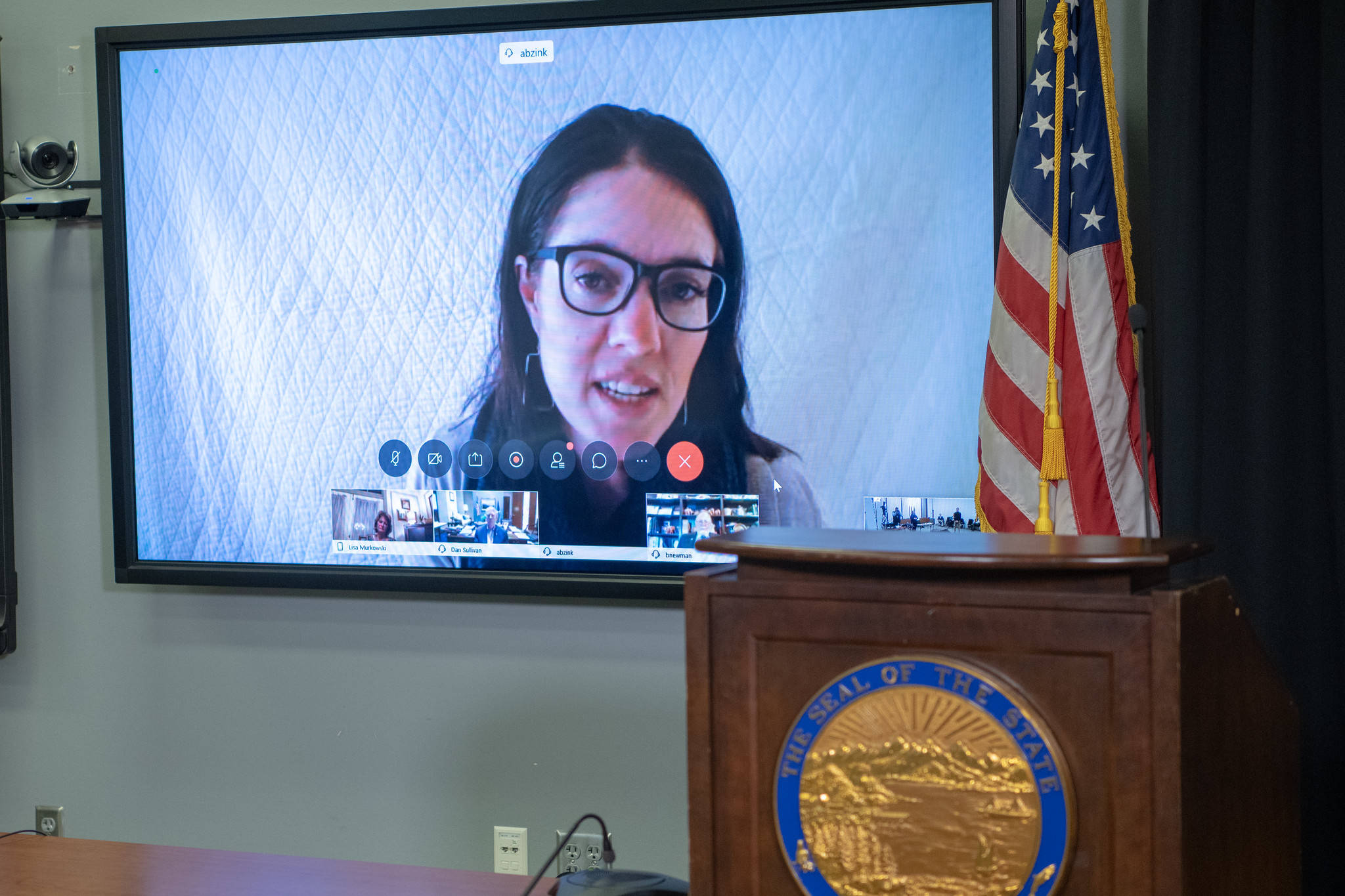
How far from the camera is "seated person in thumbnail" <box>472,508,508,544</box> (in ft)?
7.26

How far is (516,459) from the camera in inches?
86.6

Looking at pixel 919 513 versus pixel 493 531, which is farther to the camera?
pixel 493 531

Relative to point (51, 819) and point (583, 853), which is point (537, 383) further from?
point (51, 819)

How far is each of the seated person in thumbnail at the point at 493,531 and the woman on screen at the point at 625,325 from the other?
3.2 inches

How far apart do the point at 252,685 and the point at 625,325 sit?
1.19 meters

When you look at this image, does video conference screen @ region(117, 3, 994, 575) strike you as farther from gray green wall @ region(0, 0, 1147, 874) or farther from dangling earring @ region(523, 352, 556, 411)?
gray green wall @ region(0, 0, 1147, 874)

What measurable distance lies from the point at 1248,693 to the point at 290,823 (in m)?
2.20

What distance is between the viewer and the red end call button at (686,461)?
7.00 feet

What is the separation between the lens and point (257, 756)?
7.91 feet

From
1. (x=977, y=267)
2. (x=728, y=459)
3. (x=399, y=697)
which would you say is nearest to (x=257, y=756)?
(x=399, y=697)

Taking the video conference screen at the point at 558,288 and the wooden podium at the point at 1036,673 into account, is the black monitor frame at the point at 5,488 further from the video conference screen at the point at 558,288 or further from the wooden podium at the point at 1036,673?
the wooden podium at the point at 1036,673

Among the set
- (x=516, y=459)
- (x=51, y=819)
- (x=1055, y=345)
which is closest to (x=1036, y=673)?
(x=1055, y=345)

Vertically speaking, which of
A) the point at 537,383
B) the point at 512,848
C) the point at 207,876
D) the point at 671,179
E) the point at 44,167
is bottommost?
the point at 512,848

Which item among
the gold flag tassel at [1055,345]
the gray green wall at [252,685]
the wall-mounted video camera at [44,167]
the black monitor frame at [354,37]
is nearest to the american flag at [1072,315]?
the gold flag tassel at [1055,345]
